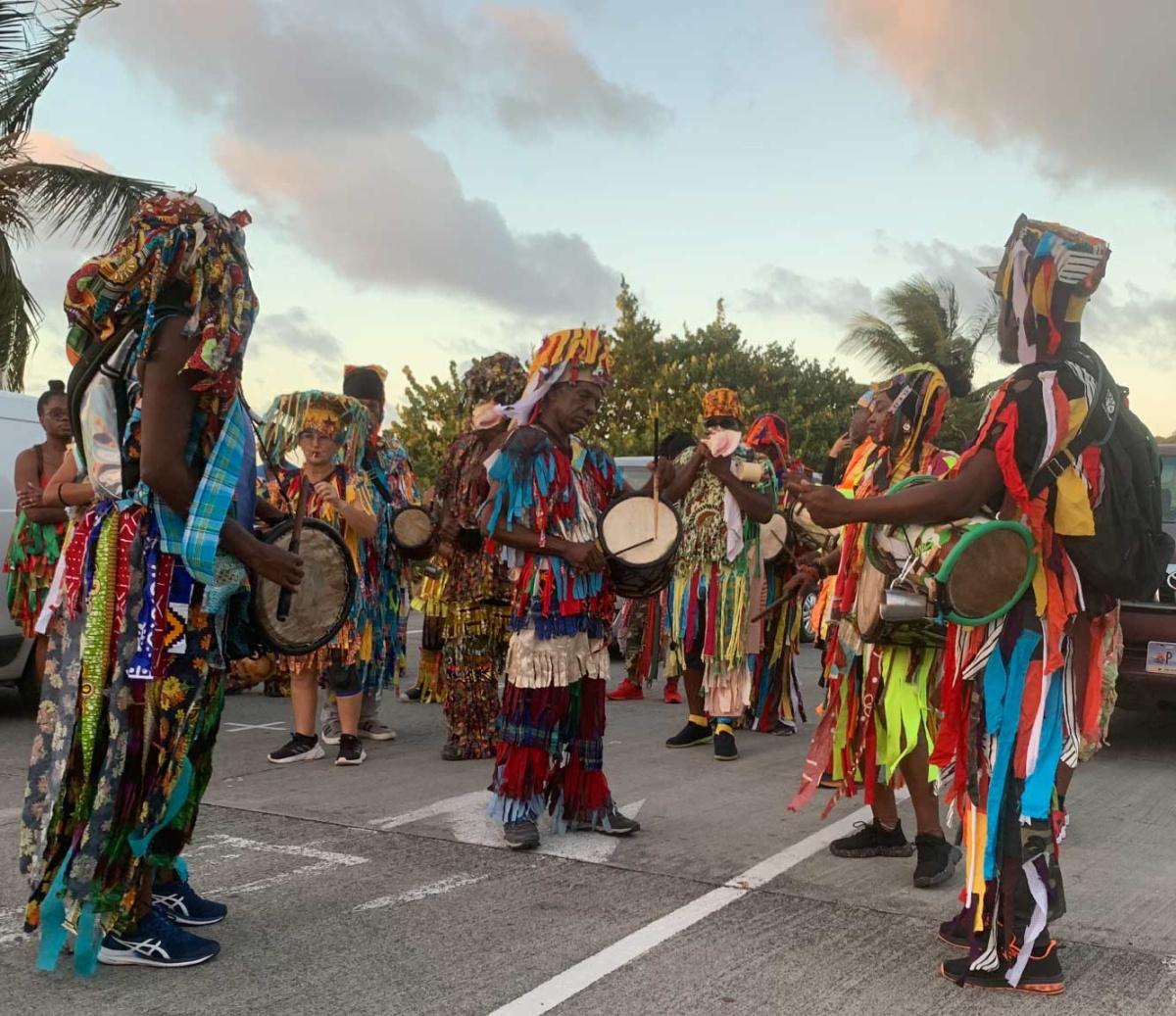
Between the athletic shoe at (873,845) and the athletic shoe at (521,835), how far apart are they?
1.17 metres

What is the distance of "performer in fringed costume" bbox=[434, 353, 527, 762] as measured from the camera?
23.2 ft

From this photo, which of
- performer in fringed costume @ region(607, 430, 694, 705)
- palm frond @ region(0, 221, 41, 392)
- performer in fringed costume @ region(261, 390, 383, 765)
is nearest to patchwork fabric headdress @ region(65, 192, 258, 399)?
performer in fringed costume @ region(261, 390, 383, 765)

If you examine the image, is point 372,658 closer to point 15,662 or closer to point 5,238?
point 15,662

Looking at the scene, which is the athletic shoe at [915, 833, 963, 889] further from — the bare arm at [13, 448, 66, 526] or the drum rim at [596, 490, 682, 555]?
the bare arm at [13, 448, 66, 526]

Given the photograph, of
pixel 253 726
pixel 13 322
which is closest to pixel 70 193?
pixel 13 322

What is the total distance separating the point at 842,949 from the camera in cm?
402

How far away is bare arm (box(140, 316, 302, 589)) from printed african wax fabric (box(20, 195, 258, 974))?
4 cm

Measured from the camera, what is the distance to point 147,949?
147 inches

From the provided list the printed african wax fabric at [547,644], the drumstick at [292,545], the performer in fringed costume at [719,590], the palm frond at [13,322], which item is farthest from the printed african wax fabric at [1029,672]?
the palm frond at [13,322]

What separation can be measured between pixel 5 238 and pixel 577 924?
15.0m

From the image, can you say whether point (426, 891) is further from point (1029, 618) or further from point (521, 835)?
point (1029, 618)

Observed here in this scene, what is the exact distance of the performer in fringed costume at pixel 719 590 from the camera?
7293 mm

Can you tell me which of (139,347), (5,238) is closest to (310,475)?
(139,347)

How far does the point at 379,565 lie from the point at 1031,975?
14.8ft
